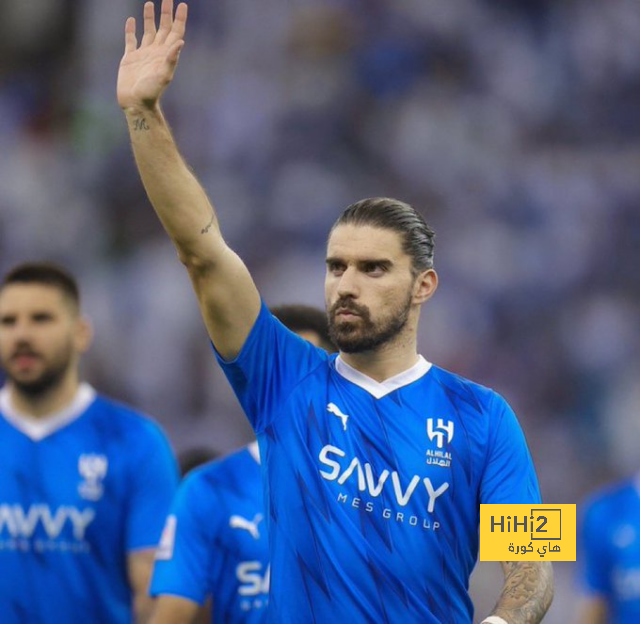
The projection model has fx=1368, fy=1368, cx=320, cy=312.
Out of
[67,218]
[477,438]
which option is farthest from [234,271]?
[67,218]

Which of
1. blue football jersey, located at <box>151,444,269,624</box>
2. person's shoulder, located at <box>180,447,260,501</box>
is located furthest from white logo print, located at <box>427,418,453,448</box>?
person's shoulder, located at <box>180,447,260,501</box>

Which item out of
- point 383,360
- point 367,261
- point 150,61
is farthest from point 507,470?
point 150,61

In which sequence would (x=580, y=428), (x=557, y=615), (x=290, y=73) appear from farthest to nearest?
(x=290, y=73)
(x=580, y=428)
(x=557, y=615)

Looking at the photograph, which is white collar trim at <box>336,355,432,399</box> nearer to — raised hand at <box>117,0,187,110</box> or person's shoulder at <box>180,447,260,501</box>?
raised hand at <box>117,0,187,110</box>

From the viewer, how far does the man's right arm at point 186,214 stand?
386 cm

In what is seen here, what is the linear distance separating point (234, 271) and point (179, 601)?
7.04 feet

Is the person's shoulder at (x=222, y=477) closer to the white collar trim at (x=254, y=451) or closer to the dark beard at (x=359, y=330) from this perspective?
the white collar trim at (x=254, y=451)

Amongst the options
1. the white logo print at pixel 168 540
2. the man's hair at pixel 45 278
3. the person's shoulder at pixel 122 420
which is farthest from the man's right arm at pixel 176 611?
the man's hair at pixel 45 278

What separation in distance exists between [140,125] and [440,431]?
49.5 inches

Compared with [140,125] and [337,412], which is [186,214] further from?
[337,412]

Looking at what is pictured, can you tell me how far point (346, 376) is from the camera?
13.7ft

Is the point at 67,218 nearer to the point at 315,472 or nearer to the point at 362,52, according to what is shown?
the point at 362,52

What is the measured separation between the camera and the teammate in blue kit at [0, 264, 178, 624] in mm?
6023

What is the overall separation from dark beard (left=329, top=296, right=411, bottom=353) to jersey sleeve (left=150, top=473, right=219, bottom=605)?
71.2 inches
